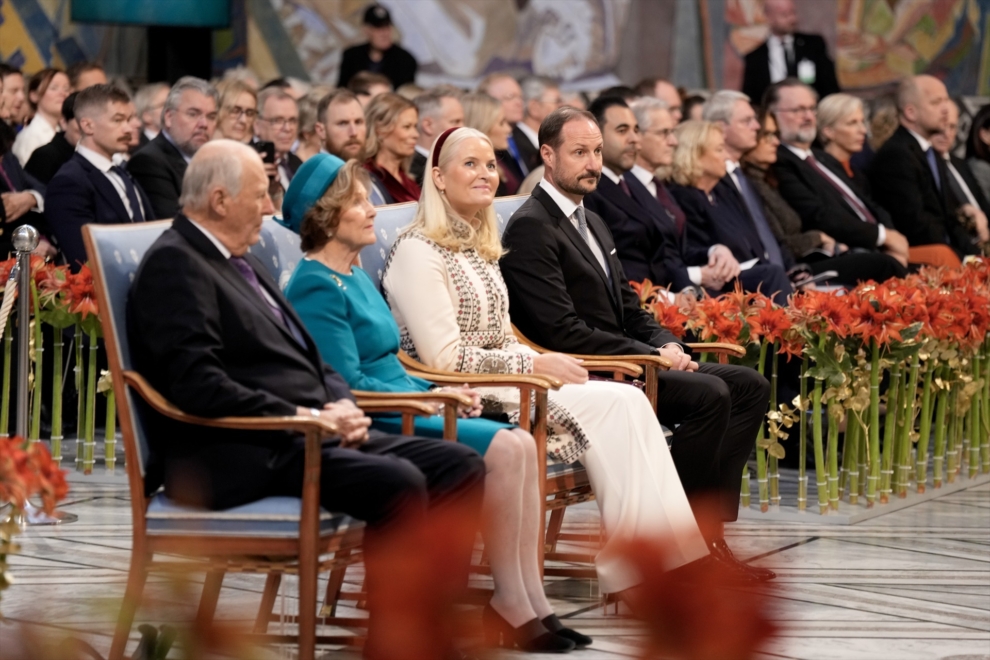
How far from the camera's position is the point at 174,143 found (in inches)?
259

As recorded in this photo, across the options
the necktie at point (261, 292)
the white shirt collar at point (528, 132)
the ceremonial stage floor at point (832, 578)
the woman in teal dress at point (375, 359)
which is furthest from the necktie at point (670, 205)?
the necktie at point (261, 292)

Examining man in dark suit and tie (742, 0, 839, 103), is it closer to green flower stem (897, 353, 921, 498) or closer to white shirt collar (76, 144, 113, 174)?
green flower stem (897, 353, 921, 498)

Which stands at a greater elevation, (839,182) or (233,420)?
(839,182)

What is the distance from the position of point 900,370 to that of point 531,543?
2418 mm

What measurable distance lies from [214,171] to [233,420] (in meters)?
0.52

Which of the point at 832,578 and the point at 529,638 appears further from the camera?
the point at 832,578

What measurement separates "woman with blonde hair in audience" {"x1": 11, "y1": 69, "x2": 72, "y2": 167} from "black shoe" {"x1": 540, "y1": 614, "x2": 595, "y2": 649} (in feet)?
15.9

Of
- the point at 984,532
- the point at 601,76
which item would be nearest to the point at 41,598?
the point at 984,532

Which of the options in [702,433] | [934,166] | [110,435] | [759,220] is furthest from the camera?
[934,166]

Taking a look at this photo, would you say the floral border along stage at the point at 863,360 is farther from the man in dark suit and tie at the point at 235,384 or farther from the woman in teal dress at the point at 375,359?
the man in dark suit and tie at the point at 235,384

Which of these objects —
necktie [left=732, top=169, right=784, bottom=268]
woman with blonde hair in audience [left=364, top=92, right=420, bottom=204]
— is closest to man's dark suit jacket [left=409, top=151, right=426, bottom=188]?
woman with blonde hair in audience [left=364, top=92, right=420, bottom=204]

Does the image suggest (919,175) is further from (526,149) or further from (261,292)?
(261,292)

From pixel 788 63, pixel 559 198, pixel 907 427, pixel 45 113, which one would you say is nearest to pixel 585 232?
A: pixel 559 198

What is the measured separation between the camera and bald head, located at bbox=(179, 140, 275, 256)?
2963 mm
